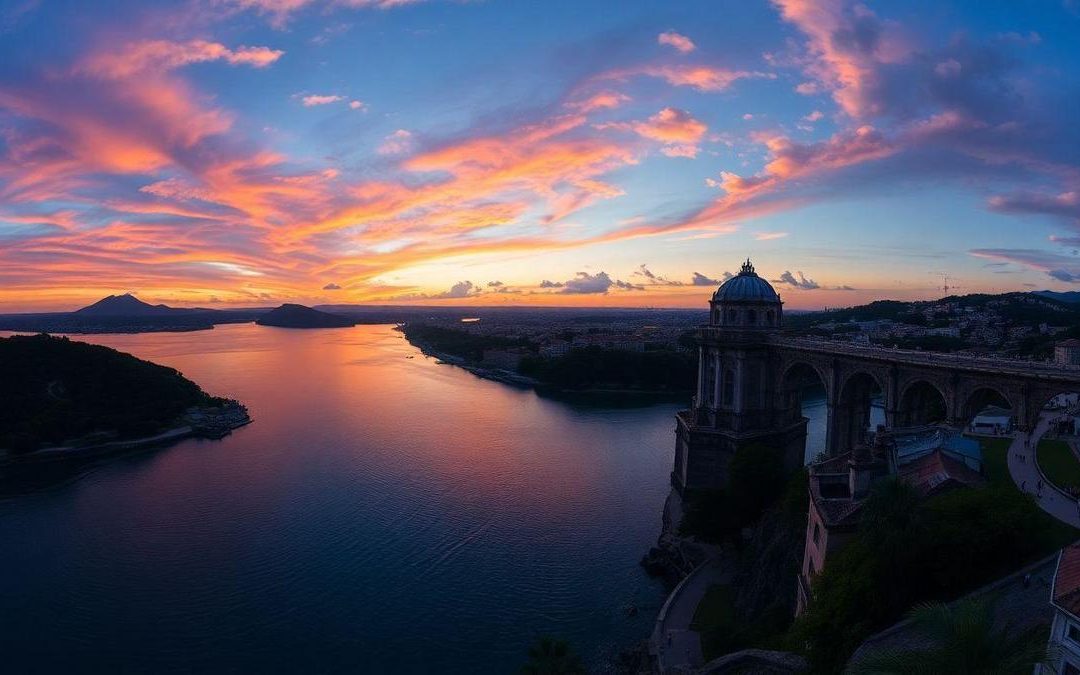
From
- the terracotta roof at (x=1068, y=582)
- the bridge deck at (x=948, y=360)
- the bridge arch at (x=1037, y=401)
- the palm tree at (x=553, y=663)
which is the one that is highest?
the bridge deck at (x=948, y=360)

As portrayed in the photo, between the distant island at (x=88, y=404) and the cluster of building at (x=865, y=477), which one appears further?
the distant island at (x=88, y=404)

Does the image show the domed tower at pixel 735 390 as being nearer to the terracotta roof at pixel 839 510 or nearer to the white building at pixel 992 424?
the white building at pixel 992 424

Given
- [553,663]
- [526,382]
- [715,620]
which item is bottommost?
[715,620]

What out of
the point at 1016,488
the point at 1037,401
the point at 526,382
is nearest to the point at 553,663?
the point at 1016,488

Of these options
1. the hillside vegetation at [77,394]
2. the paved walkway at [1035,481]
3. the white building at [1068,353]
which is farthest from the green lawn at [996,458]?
the hillside vegetation at [77,394]

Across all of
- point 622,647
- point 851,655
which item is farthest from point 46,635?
point 851,655

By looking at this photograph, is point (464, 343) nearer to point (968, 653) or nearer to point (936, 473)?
point (936, 473)

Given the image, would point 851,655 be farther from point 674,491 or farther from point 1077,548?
point 674,491
